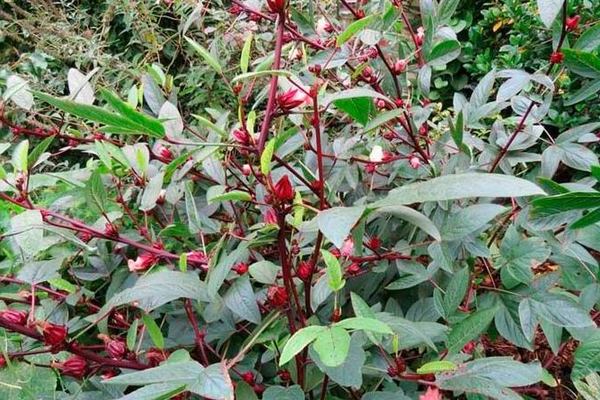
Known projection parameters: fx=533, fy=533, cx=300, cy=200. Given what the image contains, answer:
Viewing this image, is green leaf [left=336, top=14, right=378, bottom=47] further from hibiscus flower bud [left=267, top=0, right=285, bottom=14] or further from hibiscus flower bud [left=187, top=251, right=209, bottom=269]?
hibiscus flower bud [left=187, top=251, right=209, bottom=269]

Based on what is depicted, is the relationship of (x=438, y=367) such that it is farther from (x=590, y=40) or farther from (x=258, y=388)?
(x=590, y=40)

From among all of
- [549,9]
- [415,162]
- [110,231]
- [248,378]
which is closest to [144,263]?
[110,231]

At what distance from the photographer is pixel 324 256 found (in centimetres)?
49

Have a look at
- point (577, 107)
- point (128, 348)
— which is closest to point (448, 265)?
point (128, 348)

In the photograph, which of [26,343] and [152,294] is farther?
[26,343]

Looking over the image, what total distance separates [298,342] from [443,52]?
552 millimetres

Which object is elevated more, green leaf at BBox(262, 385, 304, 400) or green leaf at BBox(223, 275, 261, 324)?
green leaf at BBox(223, 275, 261, 324)

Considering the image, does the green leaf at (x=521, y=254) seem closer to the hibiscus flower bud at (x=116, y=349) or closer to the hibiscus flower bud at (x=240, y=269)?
the hibiscus flower bud at (x=240, y=269)

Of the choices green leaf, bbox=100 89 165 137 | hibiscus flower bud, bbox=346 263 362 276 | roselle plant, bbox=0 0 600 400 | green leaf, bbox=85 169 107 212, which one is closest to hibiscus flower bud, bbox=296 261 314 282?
roselle plant, bbox=0 0 600 400

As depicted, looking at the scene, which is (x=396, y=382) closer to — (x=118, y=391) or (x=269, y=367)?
(x=269, y=367)

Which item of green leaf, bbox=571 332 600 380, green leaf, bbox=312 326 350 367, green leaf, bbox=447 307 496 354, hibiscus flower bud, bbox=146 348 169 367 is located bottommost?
hibiscus flower bud, bbox=146 348 169 367

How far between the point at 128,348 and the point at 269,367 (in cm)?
19

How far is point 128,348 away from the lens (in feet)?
2.06

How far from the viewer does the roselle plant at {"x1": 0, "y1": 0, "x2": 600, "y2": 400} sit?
1.61ft
